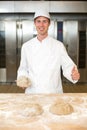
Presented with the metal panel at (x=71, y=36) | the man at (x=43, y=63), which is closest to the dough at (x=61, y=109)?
the man at (x=43, y=63)

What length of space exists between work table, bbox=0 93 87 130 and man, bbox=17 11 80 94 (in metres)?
0.32

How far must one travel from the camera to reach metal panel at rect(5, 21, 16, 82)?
586 cm

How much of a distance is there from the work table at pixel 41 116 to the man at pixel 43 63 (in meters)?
0.32

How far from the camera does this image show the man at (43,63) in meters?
2.07

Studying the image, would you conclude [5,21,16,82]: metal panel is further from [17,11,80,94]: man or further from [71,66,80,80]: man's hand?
[71,66,80,80]: man's hand

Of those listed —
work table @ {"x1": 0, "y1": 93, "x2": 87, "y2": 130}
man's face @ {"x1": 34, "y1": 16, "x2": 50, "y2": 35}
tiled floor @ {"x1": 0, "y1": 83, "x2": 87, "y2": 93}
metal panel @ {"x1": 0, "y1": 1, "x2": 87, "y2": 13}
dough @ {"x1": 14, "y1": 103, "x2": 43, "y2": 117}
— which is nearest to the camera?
work table @ {"x1": 0, "y1": 93, "x2": 87, "y2": 130}

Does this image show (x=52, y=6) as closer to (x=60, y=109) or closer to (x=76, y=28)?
(x=76, y=28)

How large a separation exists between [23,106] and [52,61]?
0.73 m

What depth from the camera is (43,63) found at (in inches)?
83.3

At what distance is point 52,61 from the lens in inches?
84.2

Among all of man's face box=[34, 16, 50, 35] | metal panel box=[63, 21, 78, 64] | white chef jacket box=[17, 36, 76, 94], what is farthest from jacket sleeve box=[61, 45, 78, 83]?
metal panel box=[63, 21, 78, 64]

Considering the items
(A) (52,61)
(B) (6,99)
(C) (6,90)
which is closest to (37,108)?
(B) (6,99)

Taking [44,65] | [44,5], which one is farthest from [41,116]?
[44,5]

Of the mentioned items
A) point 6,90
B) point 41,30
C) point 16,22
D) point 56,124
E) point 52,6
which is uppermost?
point 52,6
